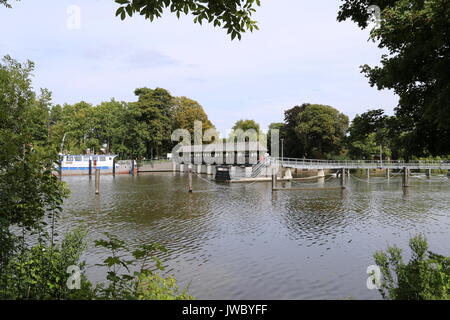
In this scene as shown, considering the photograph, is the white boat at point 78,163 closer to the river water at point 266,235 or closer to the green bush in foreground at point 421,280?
the river water at point 266,235

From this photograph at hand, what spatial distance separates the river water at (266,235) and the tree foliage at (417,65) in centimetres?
445

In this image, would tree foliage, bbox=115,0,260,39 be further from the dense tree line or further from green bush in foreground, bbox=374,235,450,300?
the dense tree line

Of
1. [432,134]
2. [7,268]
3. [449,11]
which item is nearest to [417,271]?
[432,134]

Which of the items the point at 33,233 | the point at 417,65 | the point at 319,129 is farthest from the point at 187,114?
the point at 33,233

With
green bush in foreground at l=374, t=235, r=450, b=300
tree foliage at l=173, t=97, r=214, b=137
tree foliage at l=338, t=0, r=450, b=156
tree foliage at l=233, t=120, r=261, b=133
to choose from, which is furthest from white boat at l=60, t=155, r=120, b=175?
green bush in foreground at l=374, t=235, r=450, b=300

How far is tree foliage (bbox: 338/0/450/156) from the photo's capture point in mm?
6078

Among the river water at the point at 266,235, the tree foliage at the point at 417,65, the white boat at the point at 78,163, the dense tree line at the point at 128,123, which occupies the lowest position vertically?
the river water at the point at 266,235

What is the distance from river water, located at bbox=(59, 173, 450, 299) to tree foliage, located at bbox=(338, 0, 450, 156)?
4.45 metres

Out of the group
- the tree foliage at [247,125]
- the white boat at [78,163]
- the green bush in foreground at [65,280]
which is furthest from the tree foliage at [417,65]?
the tree foliage at [247,125]

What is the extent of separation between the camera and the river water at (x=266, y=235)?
9.65 metres

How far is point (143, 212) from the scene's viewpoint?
70.5 ft

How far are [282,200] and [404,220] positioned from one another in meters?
10.4

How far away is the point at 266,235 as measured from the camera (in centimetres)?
1562
